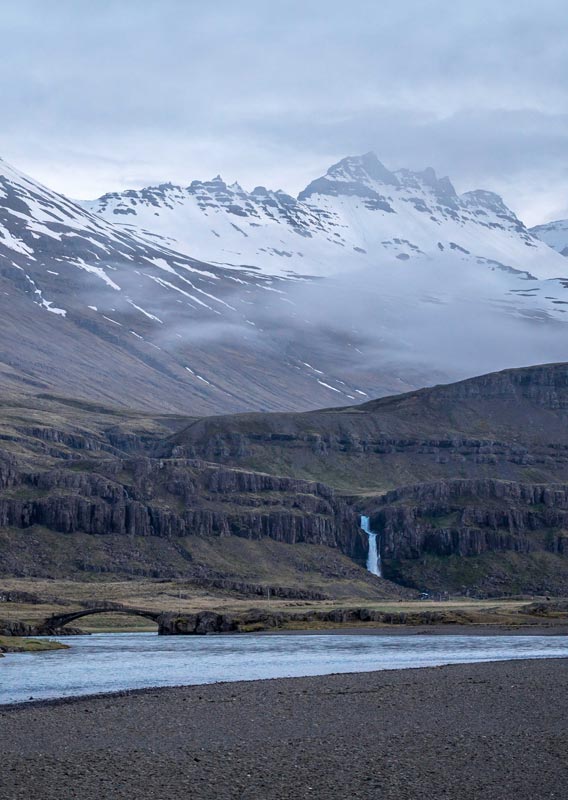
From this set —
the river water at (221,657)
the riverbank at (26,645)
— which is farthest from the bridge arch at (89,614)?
the riverbank at (26,645)

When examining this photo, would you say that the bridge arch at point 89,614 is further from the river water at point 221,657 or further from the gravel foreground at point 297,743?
the gravel foreground at point 297,743

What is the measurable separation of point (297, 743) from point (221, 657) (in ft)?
205

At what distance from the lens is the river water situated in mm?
90000

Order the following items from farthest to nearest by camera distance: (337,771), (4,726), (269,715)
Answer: (269,715) < (4,726) < (337,771)

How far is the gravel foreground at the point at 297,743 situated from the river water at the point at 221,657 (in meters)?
11.6

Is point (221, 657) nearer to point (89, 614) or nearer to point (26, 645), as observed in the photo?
point (26, 645)

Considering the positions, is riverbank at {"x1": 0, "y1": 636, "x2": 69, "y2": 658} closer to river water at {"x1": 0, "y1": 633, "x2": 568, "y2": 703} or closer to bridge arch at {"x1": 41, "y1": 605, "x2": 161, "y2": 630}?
river water at {"x1": 0, "y1": 633, "x2": 568, "y2": 703}

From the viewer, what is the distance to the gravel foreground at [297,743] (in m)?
45.1

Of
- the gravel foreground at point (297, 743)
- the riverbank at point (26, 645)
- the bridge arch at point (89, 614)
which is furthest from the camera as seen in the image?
the bridge arch at point (89, 614)

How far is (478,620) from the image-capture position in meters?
173

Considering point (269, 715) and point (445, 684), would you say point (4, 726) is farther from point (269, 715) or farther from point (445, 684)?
point (445, 684)

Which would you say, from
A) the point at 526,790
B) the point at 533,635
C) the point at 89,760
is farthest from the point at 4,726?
the point at 533,635

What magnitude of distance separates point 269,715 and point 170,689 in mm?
16782

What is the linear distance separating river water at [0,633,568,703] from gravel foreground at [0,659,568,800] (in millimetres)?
11572
